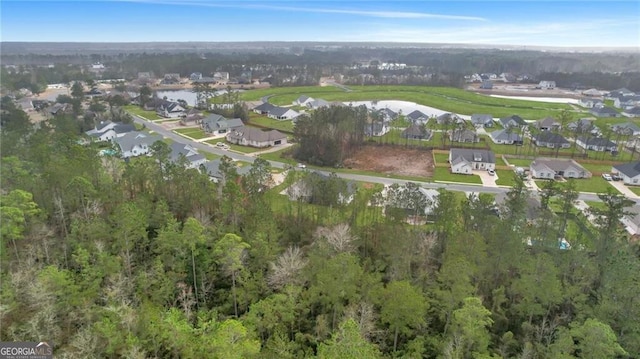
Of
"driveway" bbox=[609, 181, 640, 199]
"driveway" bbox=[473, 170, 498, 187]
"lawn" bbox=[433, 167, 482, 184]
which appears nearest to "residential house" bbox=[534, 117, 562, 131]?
"driveway" bbox=[609, 181, 640, 199]

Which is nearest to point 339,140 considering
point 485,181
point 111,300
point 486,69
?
point 485,181

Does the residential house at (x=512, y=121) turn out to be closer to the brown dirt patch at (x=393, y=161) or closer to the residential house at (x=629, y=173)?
the residential house at (x=629, y=173)

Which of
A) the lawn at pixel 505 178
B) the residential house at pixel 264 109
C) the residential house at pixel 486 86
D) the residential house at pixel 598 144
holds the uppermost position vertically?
the residential house at pixel 486 86

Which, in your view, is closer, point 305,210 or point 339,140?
point 305,210

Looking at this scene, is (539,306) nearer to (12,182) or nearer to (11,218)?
(11,218)

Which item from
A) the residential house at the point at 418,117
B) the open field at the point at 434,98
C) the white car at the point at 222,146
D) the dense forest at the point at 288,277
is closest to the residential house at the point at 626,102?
the open field at the point at 434,98

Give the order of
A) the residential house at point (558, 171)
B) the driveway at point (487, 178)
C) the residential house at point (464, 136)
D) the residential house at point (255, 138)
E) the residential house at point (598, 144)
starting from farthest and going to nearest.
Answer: the residential house at point (464, 136) → the residential house at point (255, 138) → the residential house at point (598, 144) → the residential house at point (558, 171) → the driveway at point (487, 178)

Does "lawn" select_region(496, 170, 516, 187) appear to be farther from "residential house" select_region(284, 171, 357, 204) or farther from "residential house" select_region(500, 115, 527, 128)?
"residential house" select_region(500, 115, 527, 128)
